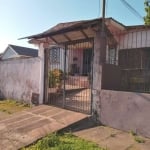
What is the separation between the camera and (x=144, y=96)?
19.2 ft

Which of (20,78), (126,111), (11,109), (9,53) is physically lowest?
(11,109)

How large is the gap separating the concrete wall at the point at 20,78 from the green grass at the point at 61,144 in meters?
4.67

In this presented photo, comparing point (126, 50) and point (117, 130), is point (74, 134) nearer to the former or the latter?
point (117, 130)

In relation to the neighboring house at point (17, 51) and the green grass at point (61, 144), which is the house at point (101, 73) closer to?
the green grass at point (61, 144)

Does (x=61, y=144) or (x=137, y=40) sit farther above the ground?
(x=137, y=40)

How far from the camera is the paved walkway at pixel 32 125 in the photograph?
5709 millimetres

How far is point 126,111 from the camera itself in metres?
6.25

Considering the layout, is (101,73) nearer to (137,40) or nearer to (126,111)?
(126,111)

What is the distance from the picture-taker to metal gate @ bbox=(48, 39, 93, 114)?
835 cm

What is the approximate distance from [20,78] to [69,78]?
378 centimetres

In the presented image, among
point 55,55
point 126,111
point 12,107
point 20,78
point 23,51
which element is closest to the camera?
point 126,111

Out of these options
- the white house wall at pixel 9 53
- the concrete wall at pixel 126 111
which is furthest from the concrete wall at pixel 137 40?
the white house wall at pixel 9 53

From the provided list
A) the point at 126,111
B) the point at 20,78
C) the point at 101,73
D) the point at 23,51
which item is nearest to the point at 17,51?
the point at 23,51

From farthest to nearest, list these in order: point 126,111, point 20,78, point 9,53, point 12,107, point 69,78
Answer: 1. point 9,53
2. point 20,78
3. point 12,107
4. point 69,78
5. point 126,111
